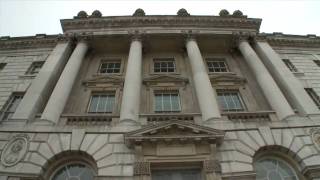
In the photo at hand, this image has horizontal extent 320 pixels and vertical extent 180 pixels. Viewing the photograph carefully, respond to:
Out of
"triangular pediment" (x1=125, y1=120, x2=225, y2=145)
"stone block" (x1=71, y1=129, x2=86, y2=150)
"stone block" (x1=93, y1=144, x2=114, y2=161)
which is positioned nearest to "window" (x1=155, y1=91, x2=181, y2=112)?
"triangular pediment" (x1=125, y1=120, x2=225, y2=145)

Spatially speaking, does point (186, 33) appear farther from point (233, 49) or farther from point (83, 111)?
point (83, 111)

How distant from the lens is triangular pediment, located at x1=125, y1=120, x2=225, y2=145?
12.0 metres

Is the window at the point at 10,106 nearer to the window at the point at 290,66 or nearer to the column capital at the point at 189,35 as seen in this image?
the column capital at the point at 189,35

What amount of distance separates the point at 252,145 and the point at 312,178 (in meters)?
2.62

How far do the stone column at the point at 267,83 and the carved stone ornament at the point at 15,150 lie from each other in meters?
12.3

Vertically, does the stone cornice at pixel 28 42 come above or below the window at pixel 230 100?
above

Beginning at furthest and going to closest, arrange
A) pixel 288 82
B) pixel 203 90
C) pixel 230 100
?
pixel 230 100 → pixel 288 82 → pixel 203 90

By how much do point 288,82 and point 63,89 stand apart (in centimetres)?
1301

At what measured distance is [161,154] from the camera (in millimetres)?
11891

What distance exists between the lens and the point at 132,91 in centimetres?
1505

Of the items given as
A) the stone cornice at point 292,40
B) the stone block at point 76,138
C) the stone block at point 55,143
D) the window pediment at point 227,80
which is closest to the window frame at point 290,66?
the stone cornice at point 292,40

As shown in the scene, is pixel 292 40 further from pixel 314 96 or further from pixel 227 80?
pixel 227 80

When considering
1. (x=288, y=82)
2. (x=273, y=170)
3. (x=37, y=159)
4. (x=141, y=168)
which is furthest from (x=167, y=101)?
(x=37, y=159)

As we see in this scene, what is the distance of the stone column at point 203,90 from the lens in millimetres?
13868
